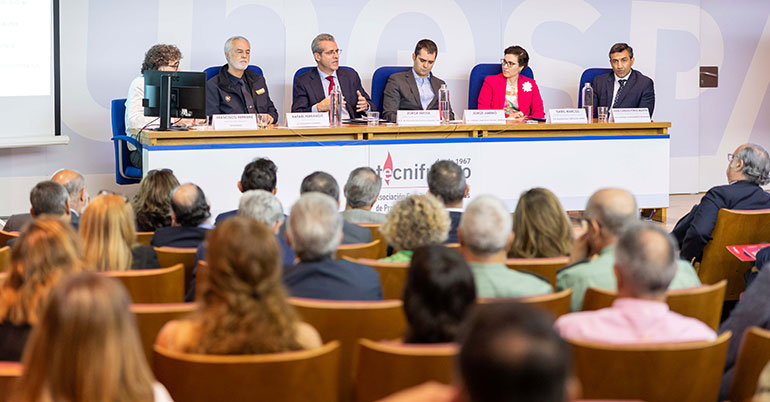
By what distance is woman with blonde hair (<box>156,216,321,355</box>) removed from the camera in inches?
70.1

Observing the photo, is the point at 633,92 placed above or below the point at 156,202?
above

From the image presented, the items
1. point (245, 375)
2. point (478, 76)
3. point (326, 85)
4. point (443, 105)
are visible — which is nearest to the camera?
point (245, 375)

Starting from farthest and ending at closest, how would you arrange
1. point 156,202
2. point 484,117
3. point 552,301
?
point 484,117
point 156,202
point 552,301

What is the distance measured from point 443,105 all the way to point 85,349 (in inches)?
221

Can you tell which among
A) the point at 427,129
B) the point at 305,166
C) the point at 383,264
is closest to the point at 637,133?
the point at 427,129

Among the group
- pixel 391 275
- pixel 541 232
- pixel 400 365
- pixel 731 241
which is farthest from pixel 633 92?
pixel 400 365

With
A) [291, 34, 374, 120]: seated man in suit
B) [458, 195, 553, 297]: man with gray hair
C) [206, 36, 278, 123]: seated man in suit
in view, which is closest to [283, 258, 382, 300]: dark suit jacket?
[458, 195, 553, 297]: man with gray hair

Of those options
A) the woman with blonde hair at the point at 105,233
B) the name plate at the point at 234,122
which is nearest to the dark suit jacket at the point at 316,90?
the name plate at the point at 234,122

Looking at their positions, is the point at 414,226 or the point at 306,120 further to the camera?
the point at 306,120

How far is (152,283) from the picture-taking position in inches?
102

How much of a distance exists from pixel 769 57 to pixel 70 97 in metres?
6.91

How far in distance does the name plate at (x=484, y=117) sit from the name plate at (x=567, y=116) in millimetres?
376

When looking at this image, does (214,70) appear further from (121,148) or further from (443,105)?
(443,105)

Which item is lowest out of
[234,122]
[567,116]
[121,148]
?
[121,148]
